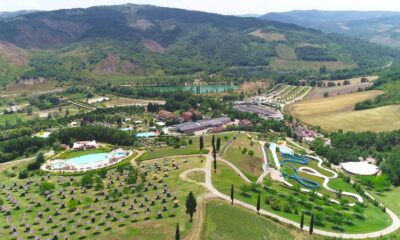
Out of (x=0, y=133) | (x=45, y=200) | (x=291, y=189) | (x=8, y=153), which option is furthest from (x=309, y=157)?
(x=0, y=133)

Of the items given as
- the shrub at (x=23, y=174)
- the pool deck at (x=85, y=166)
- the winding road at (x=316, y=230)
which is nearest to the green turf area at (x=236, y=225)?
the winding road at (x=316, y=230)

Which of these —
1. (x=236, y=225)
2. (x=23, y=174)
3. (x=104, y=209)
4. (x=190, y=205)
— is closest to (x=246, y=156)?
(x=236, y=225)

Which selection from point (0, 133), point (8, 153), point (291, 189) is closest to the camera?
point (291, 189)

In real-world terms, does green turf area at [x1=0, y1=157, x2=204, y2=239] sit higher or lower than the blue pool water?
higher

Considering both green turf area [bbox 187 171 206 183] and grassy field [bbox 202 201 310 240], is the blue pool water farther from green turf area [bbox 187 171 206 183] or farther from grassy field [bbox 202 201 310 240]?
grassy field [bbox 202 201 310 240]

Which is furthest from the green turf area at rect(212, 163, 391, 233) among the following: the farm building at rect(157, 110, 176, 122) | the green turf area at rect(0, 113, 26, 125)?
the green turf area at rect(0, 113, 26, 125)

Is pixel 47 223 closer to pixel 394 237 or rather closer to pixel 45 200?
pixel 45 200

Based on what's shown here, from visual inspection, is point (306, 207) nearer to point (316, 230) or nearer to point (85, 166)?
point (316, 230)
